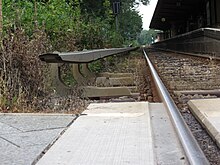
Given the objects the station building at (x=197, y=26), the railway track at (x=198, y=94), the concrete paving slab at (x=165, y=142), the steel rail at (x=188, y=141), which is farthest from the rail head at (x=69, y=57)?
the station building at (x=197, y=26)

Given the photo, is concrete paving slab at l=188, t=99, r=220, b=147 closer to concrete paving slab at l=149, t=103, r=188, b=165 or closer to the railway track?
the railway track

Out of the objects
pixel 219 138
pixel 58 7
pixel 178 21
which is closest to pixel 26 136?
pixel 219 138

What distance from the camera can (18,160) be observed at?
3098 mm

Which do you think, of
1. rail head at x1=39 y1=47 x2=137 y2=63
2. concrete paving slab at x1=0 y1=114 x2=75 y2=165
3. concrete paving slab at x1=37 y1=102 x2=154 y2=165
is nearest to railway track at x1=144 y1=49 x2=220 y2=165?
concrete paving slab at x1=37 y1=102 x2=154 y2=165

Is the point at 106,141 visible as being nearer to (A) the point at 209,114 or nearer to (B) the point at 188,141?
(B) the point at 188,141

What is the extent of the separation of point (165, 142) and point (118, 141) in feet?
1.23

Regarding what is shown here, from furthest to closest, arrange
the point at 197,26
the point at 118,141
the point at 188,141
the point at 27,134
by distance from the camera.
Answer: the point at 197,26 → the point at 27,134 → the point at 118,141 → the point at 188,141

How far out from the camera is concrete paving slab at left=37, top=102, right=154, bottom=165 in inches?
122

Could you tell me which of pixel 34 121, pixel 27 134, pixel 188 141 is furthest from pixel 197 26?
pixel 188 141

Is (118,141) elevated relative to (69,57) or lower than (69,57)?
lower

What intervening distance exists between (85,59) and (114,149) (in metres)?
3.82

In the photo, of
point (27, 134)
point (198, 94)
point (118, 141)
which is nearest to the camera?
point (118, 141)

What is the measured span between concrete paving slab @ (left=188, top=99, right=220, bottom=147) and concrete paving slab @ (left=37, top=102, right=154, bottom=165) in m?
0.52

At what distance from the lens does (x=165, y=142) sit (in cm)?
360
